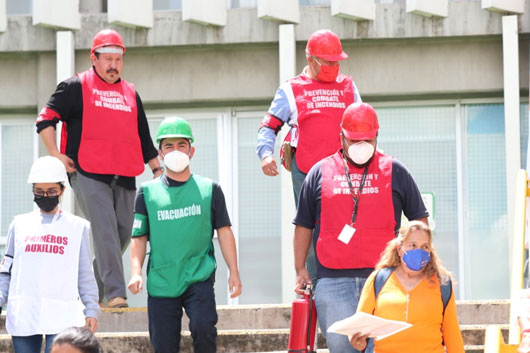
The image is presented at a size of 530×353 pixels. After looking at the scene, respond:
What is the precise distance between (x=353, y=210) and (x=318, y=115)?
144 cm

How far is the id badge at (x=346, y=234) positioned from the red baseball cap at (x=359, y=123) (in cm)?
53

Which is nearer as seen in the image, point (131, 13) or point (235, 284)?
point (235, 284)

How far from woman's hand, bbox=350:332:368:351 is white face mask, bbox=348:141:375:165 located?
109cm

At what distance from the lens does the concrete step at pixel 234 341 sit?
8.30 meters

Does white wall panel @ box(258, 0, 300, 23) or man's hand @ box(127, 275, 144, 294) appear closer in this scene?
man's hand @ box(127, 275, 144, 294)

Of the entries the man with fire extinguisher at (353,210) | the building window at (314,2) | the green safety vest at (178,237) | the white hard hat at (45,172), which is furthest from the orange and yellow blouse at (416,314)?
the building window at (314,2)

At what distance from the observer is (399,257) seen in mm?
6656

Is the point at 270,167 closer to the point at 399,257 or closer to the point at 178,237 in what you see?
the point at 178,237

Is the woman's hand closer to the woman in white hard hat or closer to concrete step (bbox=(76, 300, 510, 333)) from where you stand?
the woman in white hard hat

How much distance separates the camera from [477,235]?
14.0 metres

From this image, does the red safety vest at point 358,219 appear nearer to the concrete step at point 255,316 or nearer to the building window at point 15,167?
the concrete step at point 255,316

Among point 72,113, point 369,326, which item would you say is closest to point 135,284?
point 369,326

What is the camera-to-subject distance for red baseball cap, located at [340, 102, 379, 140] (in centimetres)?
691

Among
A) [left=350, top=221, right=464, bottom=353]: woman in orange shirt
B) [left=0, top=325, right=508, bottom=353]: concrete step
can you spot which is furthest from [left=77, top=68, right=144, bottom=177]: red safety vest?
[left=350, top=221, right=464, bottom=353]: woman in orange shirt
